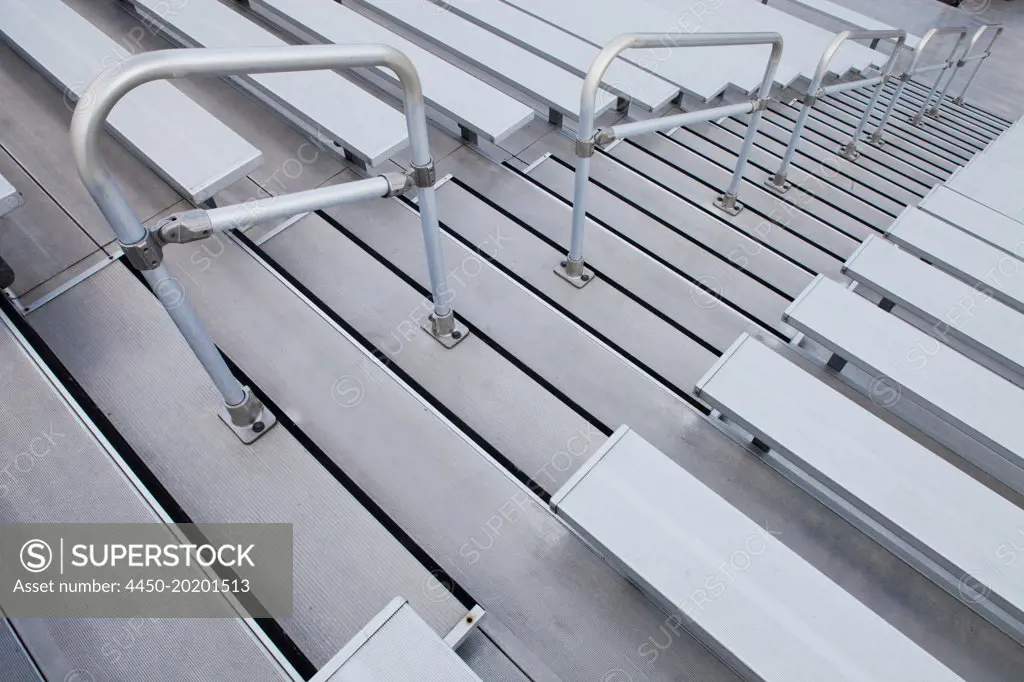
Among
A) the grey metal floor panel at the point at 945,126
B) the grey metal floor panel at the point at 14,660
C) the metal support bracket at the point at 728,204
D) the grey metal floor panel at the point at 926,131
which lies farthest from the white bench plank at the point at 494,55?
the grey metal floor panel at the point at 945,126

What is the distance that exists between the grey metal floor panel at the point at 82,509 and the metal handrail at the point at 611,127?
4.03 feet

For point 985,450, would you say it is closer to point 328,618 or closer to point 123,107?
point 328,618

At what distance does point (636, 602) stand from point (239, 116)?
Result: 2045 millimetres

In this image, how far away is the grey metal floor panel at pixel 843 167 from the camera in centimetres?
306

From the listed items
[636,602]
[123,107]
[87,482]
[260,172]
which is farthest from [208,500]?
[123,107]

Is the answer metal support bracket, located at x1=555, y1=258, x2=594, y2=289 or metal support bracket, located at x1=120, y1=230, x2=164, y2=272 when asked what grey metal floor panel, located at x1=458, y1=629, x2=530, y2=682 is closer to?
metal support bracket, located at x1=120, y1=230, x2=164, y2=272

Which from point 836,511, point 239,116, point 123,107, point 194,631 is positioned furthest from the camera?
point 239,116

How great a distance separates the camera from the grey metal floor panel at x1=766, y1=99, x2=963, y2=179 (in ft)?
11.9

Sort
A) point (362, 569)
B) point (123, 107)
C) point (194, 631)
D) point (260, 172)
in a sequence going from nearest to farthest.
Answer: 1. point (194, 631)
2. point (362, 569)
3. point (123, 107)
4. point (260, 172)

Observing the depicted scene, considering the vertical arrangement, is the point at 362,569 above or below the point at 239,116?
below

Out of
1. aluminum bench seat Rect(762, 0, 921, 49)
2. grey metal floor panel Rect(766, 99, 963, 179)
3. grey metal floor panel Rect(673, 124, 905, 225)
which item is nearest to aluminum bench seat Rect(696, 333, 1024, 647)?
grey metal floor panel Rect(673, 124, 905, 225)

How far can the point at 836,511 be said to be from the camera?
1359mm

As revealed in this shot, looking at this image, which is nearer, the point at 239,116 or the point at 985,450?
the point at 985,450

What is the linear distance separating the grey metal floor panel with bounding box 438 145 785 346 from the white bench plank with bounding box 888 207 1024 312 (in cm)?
69
